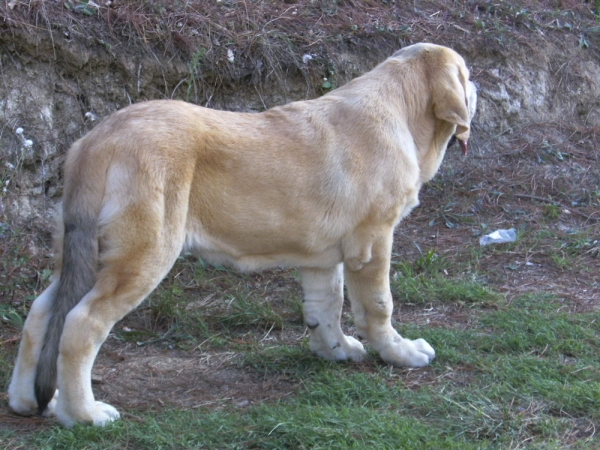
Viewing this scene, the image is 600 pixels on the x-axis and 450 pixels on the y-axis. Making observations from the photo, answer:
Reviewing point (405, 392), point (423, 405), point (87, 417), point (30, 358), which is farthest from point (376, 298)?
point (30, 358)

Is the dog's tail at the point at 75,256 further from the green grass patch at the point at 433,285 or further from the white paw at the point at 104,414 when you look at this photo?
the green grass patch at the point at 433,285

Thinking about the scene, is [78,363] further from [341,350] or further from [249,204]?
[341,350]

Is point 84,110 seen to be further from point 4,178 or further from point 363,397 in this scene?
point 363,397

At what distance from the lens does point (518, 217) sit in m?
7.62

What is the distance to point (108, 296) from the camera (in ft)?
13.0

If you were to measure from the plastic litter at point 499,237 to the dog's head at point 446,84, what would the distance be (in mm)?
2076

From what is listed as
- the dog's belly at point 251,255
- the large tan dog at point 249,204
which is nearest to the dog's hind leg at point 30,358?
the large tan dog at point 249,204

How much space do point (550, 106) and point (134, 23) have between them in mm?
5135

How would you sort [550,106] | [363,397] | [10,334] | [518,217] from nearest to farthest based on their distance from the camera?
[363,397], [10,334], [518,217], [550,106]

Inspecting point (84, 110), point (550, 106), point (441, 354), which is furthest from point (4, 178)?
point (550, 106)

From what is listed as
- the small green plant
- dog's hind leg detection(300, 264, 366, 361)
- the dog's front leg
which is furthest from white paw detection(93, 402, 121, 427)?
the small green plant

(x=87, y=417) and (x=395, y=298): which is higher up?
(x=87, y=417)

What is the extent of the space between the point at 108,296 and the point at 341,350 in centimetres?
164

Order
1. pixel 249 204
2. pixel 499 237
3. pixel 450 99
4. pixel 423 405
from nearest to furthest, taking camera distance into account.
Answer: pixel 423 405 < pixel 249 204 < pixel 450 99 < pixel 499 237
